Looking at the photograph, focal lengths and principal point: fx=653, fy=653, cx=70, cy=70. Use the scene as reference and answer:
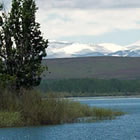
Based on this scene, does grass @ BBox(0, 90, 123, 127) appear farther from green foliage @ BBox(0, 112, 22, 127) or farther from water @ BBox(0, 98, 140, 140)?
water @ BBox(0, 98, 140, 140)

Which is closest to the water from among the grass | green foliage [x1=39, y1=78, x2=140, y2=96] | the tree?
the grass

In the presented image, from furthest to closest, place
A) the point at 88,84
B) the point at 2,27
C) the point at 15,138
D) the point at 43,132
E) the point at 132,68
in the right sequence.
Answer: the point at 132,68
the point at 88,84
the point at 2,27
the point at 43,132
the point at 15,138

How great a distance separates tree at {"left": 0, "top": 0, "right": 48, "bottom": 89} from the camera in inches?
1999

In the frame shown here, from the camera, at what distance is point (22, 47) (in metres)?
51.7

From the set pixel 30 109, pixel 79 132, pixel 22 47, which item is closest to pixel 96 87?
pixel 22 47

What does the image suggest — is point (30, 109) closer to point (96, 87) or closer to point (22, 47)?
point (22, 47)

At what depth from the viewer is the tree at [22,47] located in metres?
50.8

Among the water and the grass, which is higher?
the grass

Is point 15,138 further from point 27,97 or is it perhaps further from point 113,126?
point 113,126

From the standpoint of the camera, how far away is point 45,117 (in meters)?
46.2

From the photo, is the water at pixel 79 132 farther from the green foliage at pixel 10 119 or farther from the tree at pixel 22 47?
the tree at pixel 22 47

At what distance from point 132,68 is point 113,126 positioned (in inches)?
6010

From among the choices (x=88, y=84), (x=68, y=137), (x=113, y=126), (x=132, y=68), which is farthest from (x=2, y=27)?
(x=132, y=68)

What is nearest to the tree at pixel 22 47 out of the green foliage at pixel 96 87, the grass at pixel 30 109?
the grass at pixel 30 109
